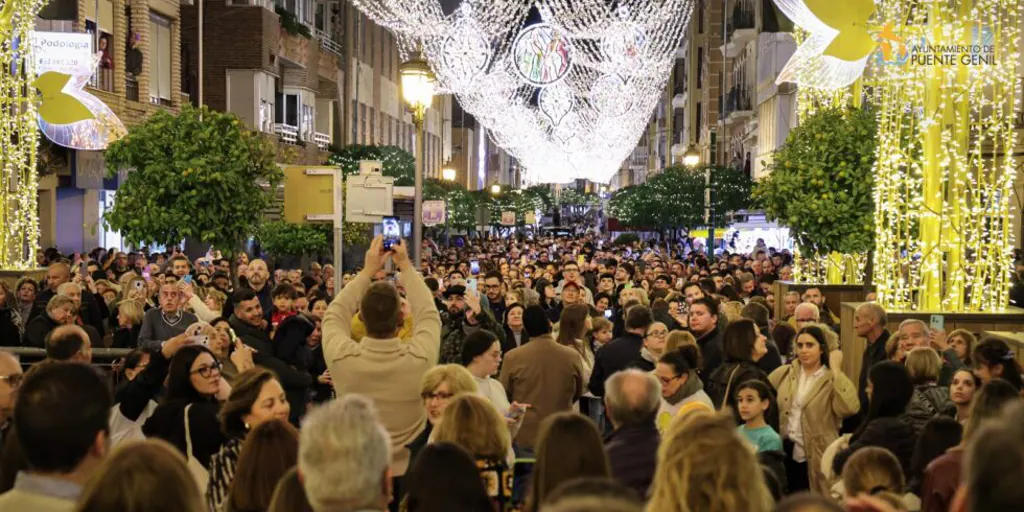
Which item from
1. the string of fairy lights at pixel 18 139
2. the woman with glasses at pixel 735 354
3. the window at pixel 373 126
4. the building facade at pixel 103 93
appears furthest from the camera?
the window at pixel 373 126

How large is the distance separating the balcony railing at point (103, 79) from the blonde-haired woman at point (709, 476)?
27.0m

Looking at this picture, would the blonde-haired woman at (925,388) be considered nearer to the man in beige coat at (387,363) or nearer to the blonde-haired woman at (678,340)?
the blonde-haired woman at (678,340)

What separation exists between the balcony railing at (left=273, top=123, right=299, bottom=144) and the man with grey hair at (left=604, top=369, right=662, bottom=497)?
3640 centimetres

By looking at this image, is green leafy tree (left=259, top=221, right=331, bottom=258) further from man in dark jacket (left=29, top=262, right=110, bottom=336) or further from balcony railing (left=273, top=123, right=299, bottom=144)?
man in dark jacket (left=29, top=262, right=110, bottom=336)

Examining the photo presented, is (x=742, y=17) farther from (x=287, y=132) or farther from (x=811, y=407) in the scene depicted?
(x=811, y=407)

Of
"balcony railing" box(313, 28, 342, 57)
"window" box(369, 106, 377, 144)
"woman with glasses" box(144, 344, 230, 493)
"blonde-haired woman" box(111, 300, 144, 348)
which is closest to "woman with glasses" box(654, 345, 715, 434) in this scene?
"woman with glasses" box(144, 344, 230, 493)

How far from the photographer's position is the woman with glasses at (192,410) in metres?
7.51

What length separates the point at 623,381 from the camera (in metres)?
7.03

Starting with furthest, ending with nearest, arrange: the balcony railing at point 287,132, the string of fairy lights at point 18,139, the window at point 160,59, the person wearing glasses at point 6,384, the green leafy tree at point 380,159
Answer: the green leafy tree at point 380,159 < the balcony railing at point 287,132 < the window at point 160,59 < the string of fairy lights at point 18,139 < the person wearing glasses at point 6,384

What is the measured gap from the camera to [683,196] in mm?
51438

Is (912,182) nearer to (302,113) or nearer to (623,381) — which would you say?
(623,381)

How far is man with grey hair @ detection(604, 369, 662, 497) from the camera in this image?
6.80m

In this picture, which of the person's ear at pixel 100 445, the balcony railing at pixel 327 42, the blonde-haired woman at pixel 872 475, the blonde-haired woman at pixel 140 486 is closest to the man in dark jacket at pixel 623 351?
the blonde-haired woman at pixel 872 475

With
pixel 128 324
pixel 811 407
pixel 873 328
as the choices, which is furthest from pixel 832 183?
pixel 811 407
